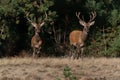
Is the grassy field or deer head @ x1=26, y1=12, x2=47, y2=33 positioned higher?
deer head @ x1=26, y1=12, x2=47, y2=33

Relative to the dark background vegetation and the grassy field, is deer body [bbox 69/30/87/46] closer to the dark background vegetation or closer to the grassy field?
the dark background vegetation

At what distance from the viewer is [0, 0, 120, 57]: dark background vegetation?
91.8 feet

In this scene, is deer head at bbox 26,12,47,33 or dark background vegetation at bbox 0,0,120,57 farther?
dark background vegetation at bbox 0,0,120,57

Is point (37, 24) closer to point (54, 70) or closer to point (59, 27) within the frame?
point (59, 27)

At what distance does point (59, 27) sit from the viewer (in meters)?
32.5

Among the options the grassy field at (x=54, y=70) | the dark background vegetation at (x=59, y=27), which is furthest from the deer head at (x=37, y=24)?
the grassy field at (x=54, y=70)

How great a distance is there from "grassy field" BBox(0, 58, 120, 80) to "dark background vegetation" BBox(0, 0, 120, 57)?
6958mm

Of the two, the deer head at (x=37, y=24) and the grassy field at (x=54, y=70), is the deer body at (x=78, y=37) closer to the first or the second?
the deer head at (x=37, y=24)

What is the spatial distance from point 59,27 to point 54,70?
45.3ft

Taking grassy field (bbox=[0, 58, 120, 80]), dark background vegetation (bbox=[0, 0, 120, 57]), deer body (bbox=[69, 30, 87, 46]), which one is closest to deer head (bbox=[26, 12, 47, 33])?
dark background vegetation (bbox=[0, 0, 120, 57])

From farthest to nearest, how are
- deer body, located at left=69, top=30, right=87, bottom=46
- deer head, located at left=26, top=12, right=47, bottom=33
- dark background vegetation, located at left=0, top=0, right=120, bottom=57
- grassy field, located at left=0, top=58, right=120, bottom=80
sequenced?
dark background vegetation, located at left=0, top=0, right=120, bottom=57 < deer head, located at left=26, top=12, right=47, bottom=33 < deer body, located at left=69, top=30, right=87, bottom=46 < grassy field, located at left=0, top=58, right=120, bottom=80

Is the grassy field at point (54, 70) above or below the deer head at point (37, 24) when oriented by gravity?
below

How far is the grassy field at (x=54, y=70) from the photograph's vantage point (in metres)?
17.7

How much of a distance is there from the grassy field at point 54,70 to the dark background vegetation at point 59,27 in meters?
6.96
